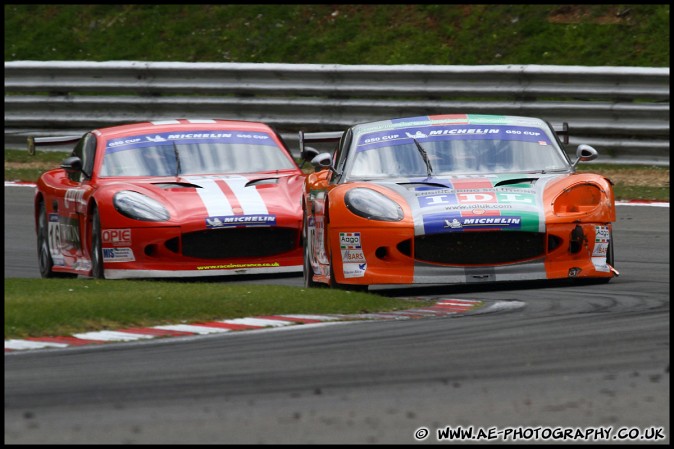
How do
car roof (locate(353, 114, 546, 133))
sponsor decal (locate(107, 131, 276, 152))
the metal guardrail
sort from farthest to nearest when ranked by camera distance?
the metal guardrail, sponsor decal (locate(107, 131, 276, 152)), car roof (locate(353, 114, 546, 133))

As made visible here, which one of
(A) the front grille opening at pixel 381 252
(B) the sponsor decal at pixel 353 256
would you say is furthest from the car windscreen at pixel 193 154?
(A) the front grille opening at pixel 381 252

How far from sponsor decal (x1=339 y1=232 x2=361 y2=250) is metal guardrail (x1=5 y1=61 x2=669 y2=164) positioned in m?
7.22

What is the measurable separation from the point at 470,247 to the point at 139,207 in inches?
111

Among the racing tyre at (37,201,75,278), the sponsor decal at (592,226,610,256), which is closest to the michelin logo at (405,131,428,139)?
the sponsor decal at (592,226,610,256)

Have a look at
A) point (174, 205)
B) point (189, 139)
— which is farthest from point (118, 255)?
point (189, 139)

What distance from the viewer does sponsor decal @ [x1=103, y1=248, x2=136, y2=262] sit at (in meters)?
11.6

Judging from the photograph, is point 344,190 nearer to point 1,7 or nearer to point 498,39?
point 498,39

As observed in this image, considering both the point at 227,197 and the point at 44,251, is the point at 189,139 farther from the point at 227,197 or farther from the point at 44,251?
the point at 44,251

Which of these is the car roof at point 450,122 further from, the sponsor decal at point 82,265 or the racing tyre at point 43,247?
the racing tyre at point 43,247

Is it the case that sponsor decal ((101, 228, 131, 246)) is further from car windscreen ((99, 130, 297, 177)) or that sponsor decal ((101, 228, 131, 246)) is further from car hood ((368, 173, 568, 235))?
car hood ((368, 173, 568, 235))

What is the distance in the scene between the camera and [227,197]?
1178cm

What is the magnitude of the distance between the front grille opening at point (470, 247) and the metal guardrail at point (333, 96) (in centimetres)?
693

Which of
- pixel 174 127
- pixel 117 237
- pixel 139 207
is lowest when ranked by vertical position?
pixel 117 237

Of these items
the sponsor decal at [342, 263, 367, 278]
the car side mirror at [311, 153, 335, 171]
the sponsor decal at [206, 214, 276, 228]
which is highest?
the car side mirror at [311, 153, 335, 171]
